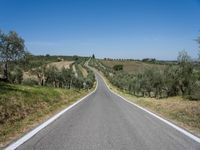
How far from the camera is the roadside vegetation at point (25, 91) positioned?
11085 millimetres

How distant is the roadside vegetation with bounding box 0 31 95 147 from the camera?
36.4ft

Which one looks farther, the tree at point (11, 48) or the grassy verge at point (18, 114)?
the tree at point (11, 48)

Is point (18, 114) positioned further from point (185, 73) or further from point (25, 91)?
point (185, 73)

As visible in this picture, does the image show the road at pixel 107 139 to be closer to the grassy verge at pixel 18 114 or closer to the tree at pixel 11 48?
the grassy verge at pixel 18 114

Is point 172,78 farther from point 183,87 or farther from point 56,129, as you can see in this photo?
point 56,129

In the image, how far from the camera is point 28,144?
6629 millimetres

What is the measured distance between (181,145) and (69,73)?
79603mm

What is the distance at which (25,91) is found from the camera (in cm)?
2039

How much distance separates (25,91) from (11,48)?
74.3 ft

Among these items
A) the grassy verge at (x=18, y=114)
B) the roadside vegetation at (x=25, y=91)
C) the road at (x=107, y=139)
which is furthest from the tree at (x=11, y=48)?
the road at (x=107, y=139)

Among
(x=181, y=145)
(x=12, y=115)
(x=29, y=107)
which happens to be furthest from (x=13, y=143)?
(x=29, y=107)

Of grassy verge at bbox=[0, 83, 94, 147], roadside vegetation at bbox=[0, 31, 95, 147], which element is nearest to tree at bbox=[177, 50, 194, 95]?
roadside vegetation at bbox=[0, 31, 95, 147]

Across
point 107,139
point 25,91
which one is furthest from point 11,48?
point 107,139

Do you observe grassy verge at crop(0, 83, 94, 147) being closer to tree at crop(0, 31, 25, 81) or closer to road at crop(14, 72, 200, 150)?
road at crop(14, 72, 200, 150)
